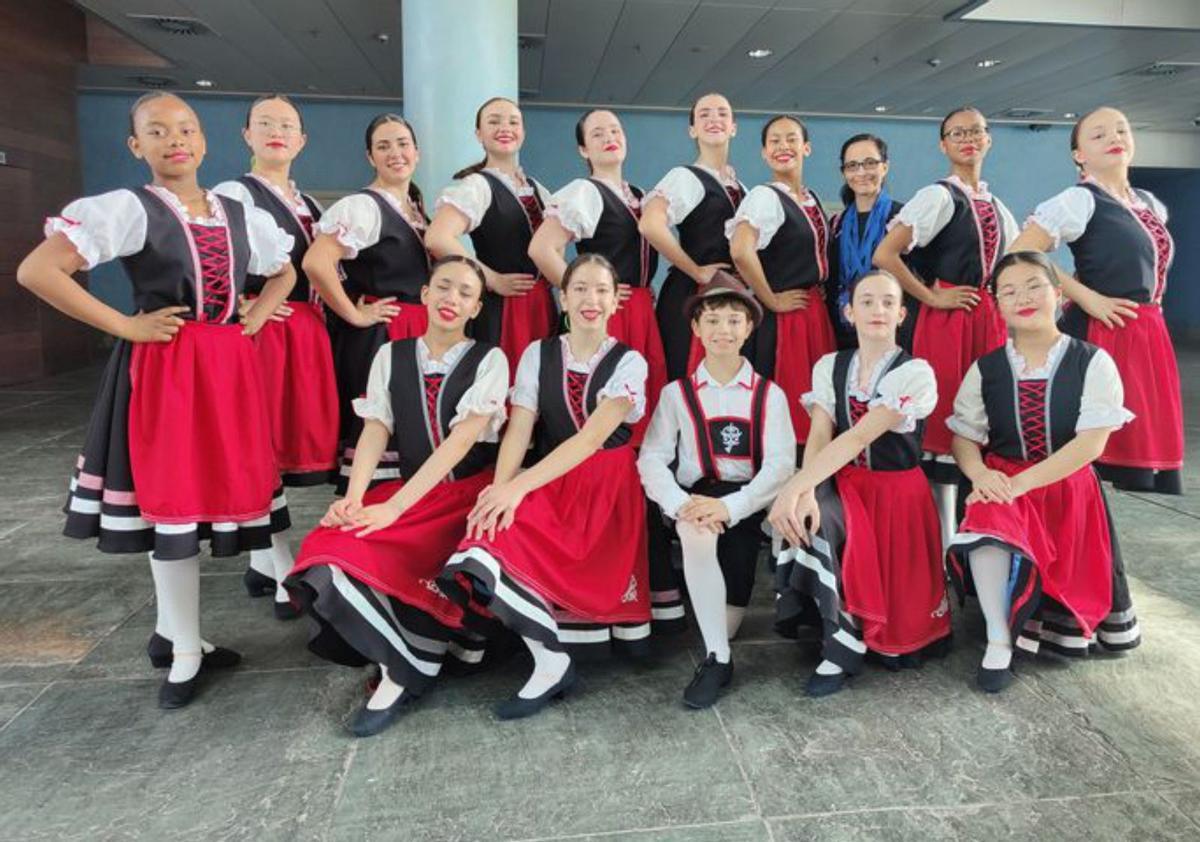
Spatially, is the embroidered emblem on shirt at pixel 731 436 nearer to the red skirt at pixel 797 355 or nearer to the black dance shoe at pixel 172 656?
the red skirt at pixel 797 355

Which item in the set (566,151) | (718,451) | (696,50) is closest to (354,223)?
(718,451)

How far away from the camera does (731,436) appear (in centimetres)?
219

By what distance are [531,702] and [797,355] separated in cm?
131

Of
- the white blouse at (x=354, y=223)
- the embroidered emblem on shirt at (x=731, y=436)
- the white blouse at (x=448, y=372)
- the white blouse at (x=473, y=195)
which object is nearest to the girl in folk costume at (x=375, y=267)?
the white blouse at (x=354, y=223)

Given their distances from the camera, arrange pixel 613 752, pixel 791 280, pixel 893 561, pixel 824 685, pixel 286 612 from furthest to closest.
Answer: pixel 791 280 < pixel 286 612 < pixel 893 561 < pixel 824 685 < pixel 613 752

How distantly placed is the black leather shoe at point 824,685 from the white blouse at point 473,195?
1.54 m

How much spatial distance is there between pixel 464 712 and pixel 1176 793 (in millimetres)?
1433

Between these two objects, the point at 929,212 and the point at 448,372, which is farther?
the point at 929,212

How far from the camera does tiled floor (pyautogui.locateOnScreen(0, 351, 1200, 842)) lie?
154 centimetres

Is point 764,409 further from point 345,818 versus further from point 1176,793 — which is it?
point 345,818

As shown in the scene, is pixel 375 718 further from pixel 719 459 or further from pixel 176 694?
pixel 719 459

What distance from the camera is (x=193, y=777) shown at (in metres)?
1.69

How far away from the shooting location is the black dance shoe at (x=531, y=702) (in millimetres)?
1909

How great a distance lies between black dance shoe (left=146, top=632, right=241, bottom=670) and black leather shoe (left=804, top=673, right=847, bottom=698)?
1.45 m
